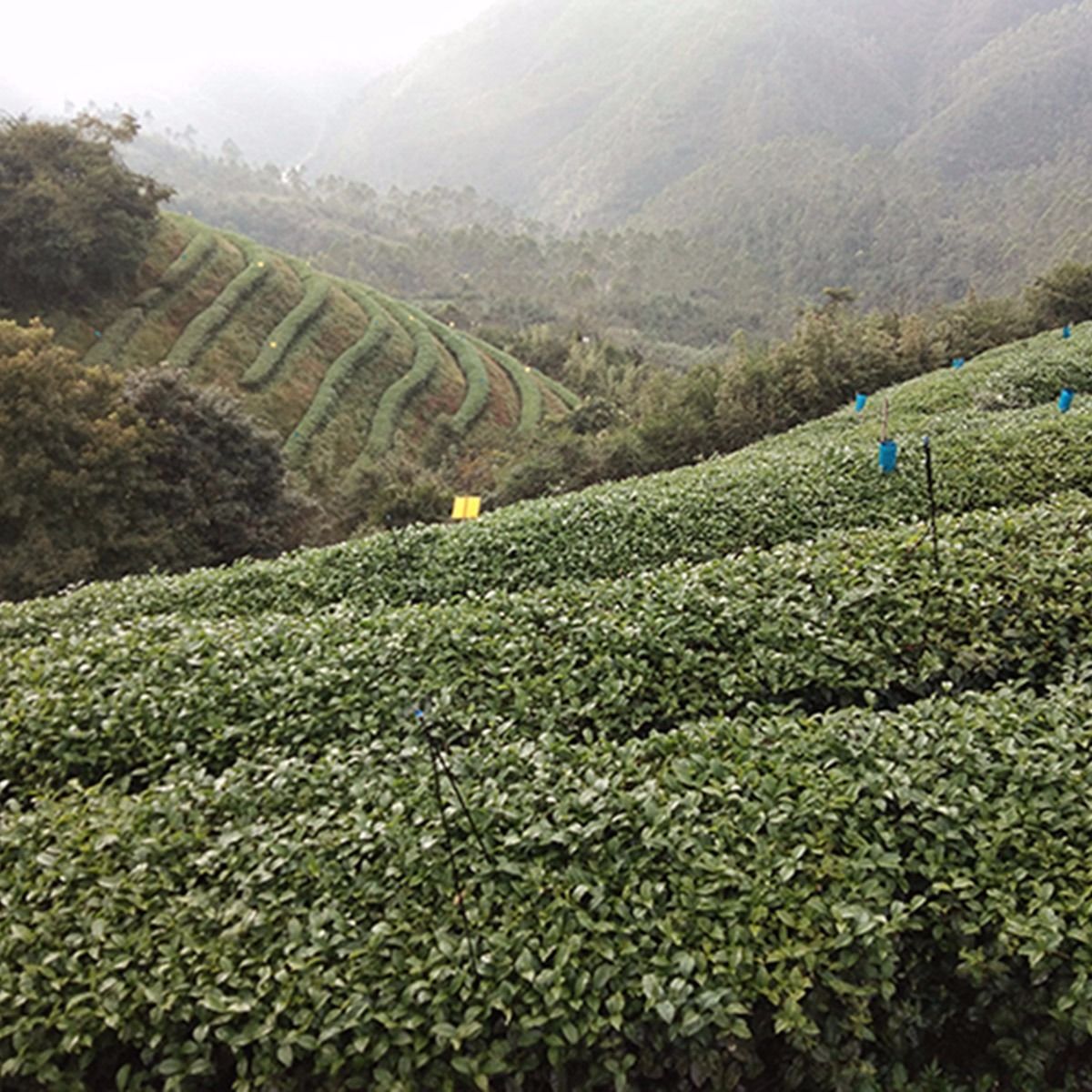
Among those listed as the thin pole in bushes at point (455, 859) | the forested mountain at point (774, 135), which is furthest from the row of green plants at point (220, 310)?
the forested mountain at point (774, 135)

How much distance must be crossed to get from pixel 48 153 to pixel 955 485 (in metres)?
28.7

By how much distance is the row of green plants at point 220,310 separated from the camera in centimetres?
2656

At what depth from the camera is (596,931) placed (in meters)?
2.69

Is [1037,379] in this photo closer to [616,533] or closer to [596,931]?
[616,533]

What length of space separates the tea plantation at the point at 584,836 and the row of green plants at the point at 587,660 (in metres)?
0.02

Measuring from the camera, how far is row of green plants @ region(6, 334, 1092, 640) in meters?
7.11

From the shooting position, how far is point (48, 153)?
2536cm

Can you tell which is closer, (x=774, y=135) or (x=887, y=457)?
(x=887, y=457)

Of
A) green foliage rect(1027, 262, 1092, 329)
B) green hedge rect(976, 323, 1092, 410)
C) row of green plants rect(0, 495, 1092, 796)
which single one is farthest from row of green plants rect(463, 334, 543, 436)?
row of green plants rect(0, 495, 1092, 796)

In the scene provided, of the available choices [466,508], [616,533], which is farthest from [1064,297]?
[466,508]

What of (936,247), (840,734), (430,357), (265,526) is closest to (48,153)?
(430,357)

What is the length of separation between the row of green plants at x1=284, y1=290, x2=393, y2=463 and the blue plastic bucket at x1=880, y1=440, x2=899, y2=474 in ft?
62.8

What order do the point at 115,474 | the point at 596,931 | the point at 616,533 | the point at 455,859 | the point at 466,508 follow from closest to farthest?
the point at 596,931 → the point at 455,859 → the point at 616,533 → the point at 466,508 → the point at 115,474

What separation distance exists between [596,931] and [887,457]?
6.01 metres
